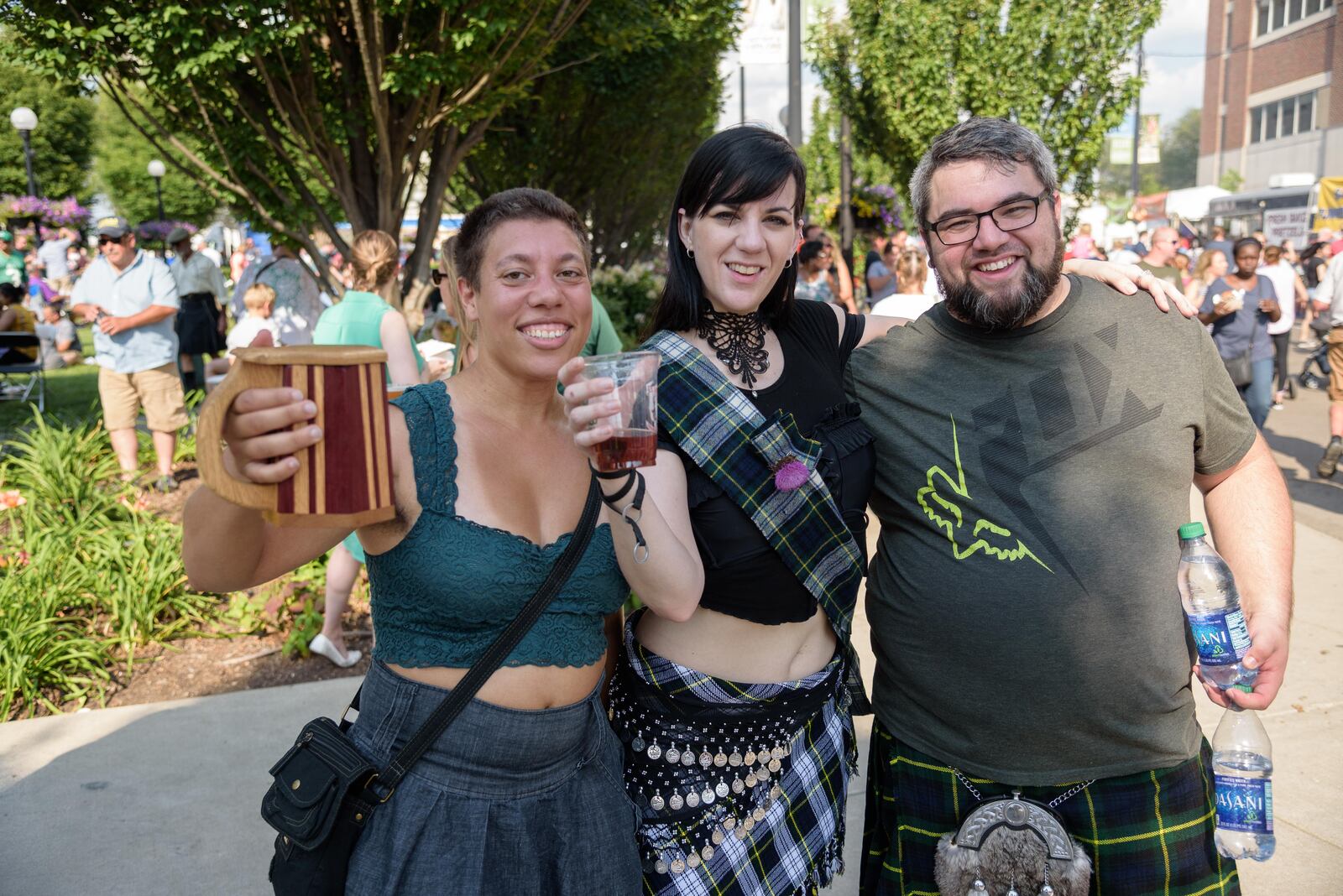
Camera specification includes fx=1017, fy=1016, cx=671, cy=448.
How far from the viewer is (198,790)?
3611 millimetres

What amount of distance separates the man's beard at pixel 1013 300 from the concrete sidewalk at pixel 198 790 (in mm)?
1990

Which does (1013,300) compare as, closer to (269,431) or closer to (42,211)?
(269,431)

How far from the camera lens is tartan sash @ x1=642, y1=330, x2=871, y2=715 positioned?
2016 mm

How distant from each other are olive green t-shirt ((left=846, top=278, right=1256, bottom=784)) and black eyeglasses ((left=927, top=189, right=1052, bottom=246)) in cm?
20

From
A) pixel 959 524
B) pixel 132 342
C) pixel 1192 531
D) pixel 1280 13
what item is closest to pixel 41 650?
pixel 132 342

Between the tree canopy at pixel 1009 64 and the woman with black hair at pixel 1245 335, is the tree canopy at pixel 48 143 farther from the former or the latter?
the woman with black hair at pixel 1245 335

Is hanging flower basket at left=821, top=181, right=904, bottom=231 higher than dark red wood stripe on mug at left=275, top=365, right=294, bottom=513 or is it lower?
higher

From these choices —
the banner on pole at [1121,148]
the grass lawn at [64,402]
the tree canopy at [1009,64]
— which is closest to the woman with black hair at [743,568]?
the grass lawn at [64,402]

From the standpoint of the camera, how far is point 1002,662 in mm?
2037

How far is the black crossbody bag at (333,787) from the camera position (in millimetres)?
1723

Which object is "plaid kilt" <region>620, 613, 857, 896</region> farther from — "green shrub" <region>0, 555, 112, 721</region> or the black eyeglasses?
"green shrub" <region>0, 555, 112, 721</region>

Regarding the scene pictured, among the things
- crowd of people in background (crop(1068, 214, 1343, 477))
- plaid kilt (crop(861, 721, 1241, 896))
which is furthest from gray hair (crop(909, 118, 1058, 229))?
crowd of people in background (crop(1068, 214, 1343, 477))

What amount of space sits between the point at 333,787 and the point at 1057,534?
1426 mm

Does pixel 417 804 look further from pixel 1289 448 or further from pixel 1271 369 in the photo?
pixel 1289 448
